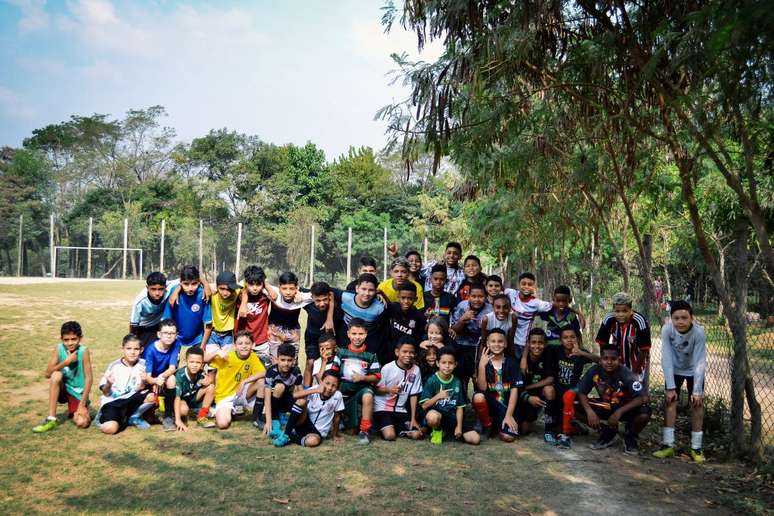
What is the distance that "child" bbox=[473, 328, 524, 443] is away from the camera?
5.89 metres

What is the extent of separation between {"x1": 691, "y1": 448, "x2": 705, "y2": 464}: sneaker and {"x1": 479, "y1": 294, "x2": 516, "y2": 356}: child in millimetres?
1813

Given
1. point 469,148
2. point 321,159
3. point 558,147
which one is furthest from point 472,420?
point 321,159

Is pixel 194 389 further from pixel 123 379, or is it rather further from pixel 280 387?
pixel 280 387

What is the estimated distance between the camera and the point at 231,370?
248 inches

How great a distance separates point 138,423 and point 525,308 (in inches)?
158

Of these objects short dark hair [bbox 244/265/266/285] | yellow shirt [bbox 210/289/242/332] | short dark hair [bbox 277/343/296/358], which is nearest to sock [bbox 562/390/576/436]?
short dark hair [bbox 277/343/296/358]

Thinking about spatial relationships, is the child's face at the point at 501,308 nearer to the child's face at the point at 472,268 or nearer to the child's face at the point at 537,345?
the child's face at the point at 537,345

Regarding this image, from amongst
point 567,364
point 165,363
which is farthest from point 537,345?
point 165,363

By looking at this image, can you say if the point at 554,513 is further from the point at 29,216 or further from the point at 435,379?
the point at 29,216

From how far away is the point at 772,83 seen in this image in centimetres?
375

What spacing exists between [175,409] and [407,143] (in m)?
3.27

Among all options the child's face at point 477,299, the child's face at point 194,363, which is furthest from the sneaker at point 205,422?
the child's face at point 477,299

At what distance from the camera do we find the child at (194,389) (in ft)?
19.8

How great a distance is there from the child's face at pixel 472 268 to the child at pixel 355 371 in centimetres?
159
